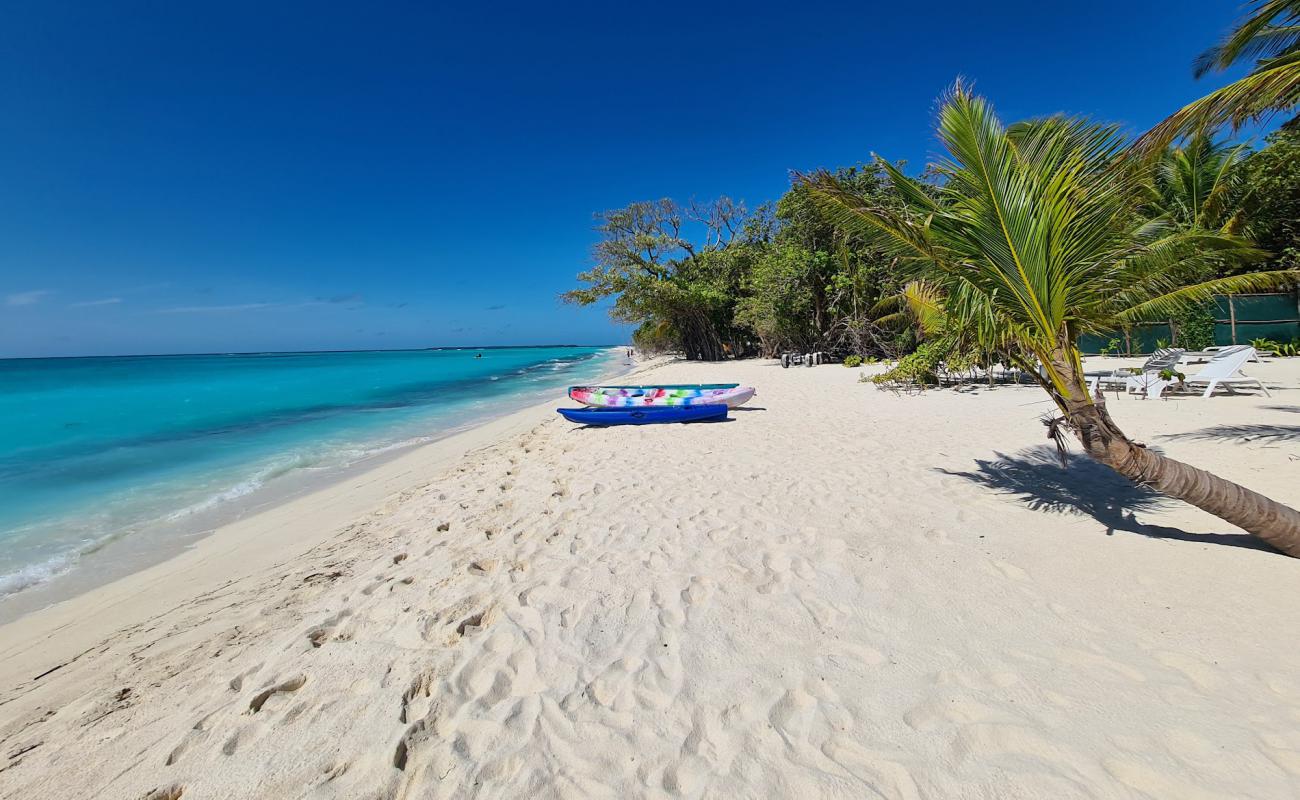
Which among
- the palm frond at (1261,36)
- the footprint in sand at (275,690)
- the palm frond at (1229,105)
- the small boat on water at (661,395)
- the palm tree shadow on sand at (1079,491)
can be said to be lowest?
the footprint in sand at (275,690)

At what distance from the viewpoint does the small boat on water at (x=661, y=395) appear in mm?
9359

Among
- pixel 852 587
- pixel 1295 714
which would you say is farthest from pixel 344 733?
pixel 1295 714

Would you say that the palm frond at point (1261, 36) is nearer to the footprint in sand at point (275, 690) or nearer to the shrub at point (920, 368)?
the shrub at point (920, 368)

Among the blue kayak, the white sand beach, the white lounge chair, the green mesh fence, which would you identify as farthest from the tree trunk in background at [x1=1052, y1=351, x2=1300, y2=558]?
the green mesh fence

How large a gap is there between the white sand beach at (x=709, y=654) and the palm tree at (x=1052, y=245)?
0.62 meters

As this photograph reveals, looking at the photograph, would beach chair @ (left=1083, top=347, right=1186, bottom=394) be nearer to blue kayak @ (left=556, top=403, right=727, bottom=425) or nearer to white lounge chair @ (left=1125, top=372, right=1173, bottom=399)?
white lounge chair @ (left=1125, top=372, right=1173, bottom=399)

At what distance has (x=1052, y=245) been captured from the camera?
119 inches

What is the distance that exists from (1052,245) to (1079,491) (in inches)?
105

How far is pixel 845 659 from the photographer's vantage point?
238 centimetres

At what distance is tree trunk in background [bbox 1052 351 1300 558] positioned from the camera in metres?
2.82

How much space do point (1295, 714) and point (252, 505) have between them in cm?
951

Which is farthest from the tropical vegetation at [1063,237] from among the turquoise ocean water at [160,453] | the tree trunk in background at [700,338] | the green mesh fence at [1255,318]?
the tree trunk in background at [700,338]

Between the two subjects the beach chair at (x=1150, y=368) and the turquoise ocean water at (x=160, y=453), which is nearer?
the turquoise ocean water at (x=160, y=453)

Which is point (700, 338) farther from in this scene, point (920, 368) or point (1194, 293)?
point (1194, 293)
